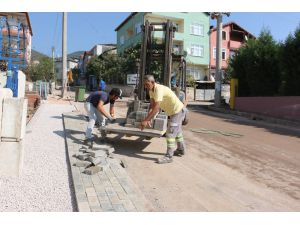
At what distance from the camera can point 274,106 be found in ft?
66.0

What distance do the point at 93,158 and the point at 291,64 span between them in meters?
16.3

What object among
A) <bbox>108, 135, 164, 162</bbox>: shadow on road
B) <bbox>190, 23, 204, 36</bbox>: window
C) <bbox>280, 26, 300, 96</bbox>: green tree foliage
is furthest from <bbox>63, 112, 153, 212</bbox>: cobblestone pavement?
<bbox>190, 23, 204, 36</bbox>: window

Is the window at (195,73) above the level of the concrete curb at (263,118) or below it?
above

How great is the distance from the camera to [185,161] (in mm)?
7879

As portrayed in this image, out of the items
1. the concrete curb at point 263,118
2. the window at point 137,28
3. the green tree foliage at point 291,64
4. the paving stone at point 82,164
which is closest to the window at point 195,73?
the window at point 137,28

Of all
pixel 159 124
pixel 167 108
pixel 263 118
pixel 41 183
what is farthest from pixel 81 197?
pixel 263 118

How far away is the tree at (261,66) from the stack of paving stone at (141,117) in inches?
578

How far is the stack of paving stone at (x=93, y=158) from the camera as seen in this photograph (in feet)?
19.8

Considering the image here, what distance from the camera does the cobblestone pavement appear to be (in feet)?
14.6

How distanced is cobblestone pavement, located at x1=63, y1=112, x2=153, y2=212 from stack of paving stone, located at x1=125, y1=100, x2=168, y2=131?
6.17 feet

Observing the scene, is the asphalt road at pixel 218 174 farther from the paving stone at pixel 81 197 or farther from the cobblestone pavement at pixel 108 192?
the paving stone at pixel 81 197

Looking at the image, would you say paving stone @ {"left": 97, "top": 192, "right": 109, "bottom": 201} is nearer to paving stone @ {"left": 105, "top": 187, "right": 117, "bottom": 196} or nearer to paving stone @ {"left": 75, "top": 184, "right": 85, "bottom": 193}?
A: paving stone @ {"left": 105, "top": 187, "right": 117, "bottom": 196}
